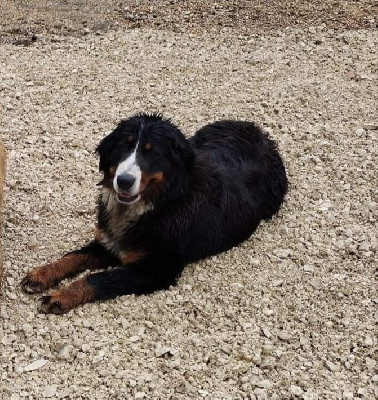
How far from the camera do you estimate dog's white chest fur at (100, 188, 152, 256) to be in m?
5.74

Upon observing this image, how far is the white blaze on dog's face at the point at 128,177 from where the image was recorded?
530cm

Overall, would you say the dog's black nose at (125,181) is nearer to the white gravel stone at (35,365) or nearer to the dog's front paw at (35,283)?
the dog's front paw at (35,283)

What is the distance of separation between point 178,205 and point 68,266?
1034 mm

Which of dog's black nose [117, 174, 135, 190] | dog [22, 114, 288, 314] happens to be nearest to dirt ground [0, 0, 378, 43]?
dog [22, 114, 288, 314]

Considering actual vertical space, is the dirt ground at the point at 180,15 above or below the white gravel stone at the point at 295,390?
above

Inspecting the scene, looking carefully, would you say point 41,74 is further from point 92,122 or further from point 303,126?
point 303,126

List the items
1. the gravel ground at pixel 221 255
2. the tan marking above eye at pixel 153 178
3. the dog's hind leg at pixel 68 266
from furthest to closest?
the dog's hind leg at pixel 68 266 < the tan marking above eye at pixel 153 178 < the gravel ground at pixel 221 255

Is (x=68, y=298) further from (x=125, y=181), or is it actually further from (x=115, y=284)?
(x=125, y=181)

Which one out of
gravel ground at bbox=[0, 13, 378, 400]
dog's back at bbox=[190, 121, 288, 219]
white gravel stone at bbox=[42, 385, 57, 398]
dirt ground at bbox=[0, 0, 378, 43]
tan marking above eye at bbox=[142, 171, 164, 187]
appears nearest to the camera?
white gravel stone at bbox=[42, 385, 57, 398]

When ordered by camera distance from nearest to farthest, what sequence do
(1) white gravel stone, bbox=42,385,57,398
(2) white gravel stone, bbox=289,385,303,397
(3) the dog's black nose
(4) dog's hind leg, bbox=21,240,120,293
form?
(1) white gravel stone, bbox=42,385,57,398 < (2) white gravel stone, bbox=289,385,303,397 < (3) the dog's black nose < (4) dog's hind leg, bbox=21,240,120,293

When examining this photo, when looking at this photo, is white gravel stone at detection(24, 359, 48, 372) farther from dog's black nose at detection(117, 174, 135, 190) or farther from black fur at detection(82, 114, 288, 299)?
dog's black nose at detection(117, 174, 135, 190)

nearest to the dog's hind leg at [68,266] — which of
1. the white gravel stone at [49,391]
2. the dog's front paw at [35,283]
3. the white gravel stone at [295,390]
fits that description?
the dog's front paw at [35,283]

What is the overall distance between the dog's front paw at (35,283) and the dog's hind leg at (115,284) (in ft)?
0.61

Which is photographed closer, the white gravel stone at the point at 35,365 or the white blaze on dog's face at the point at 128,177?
the white gravel stone at the point at 35,365
